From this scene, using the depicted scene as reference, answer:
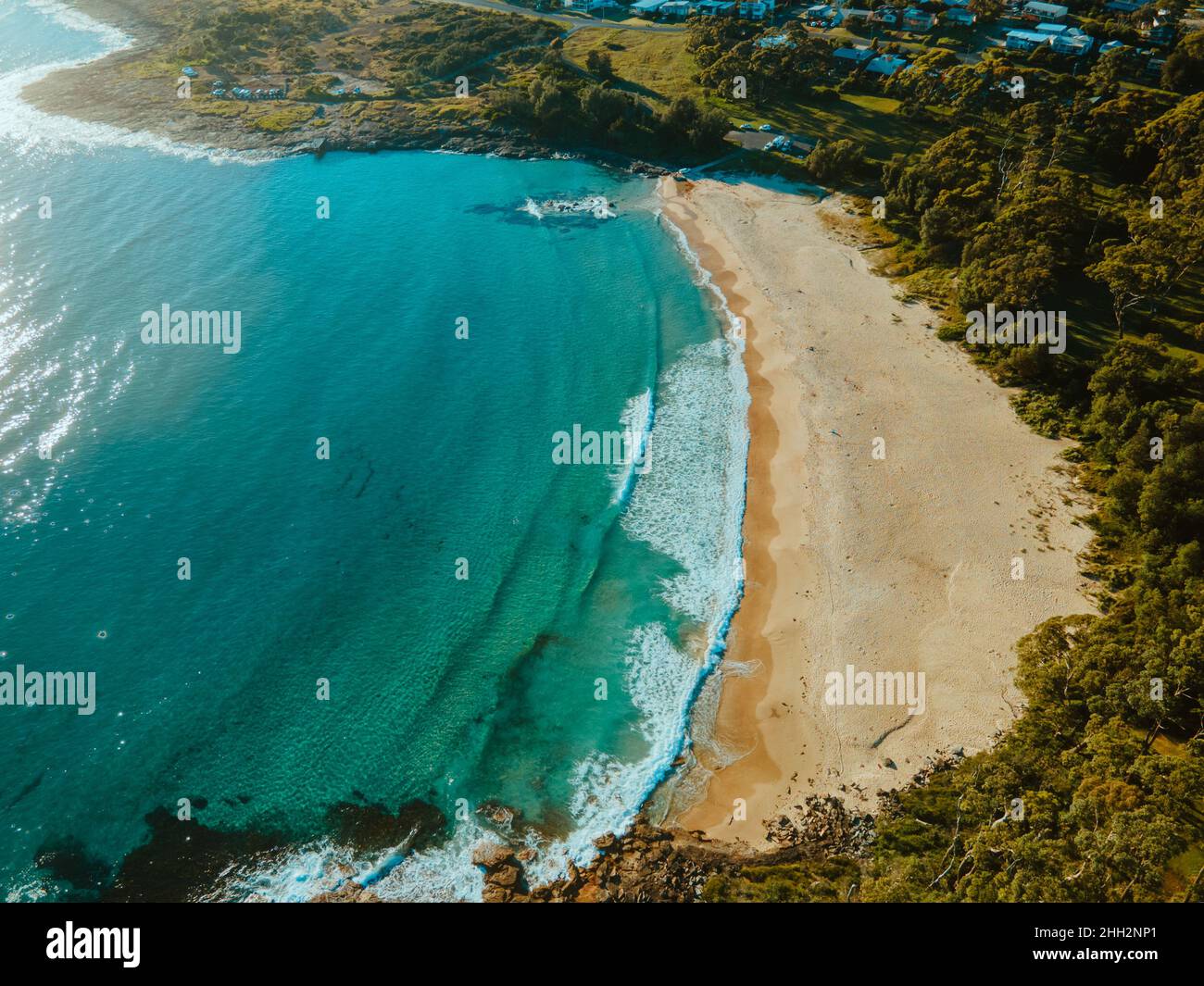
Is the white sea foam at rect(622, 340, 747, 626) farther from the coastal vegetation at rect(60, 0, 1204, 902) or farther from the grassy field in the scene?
the grassy field

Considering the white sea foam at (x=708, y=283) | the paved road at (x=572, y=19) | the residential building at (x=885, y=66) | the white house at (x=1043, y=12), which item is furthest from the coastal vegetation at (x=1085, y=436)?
the paved road at (x=572, y=19)

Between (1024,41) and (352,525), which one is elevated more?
(1024,41)

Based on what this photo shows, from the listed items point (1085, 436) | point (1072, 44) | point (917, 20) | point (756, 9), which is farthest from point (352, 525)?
point (756, 9)

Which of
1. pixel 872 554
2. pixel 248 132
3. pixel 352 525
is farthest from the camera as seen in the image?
pixel 248 132

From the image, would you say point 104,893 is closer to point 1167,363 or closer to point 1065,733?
point 1065,733

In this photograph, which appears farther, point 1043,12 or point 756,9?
point 756,9

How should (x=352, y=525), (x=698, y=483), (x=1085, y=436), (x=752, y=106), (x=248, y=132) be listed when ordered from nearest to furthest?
(x=352, y=525) < (x=1085, y=436) < (x=698, y=483) < (x=248, y=132) < (x=752, y=106)

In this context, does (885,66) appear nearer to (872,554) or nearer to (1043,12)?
(1043,12)
